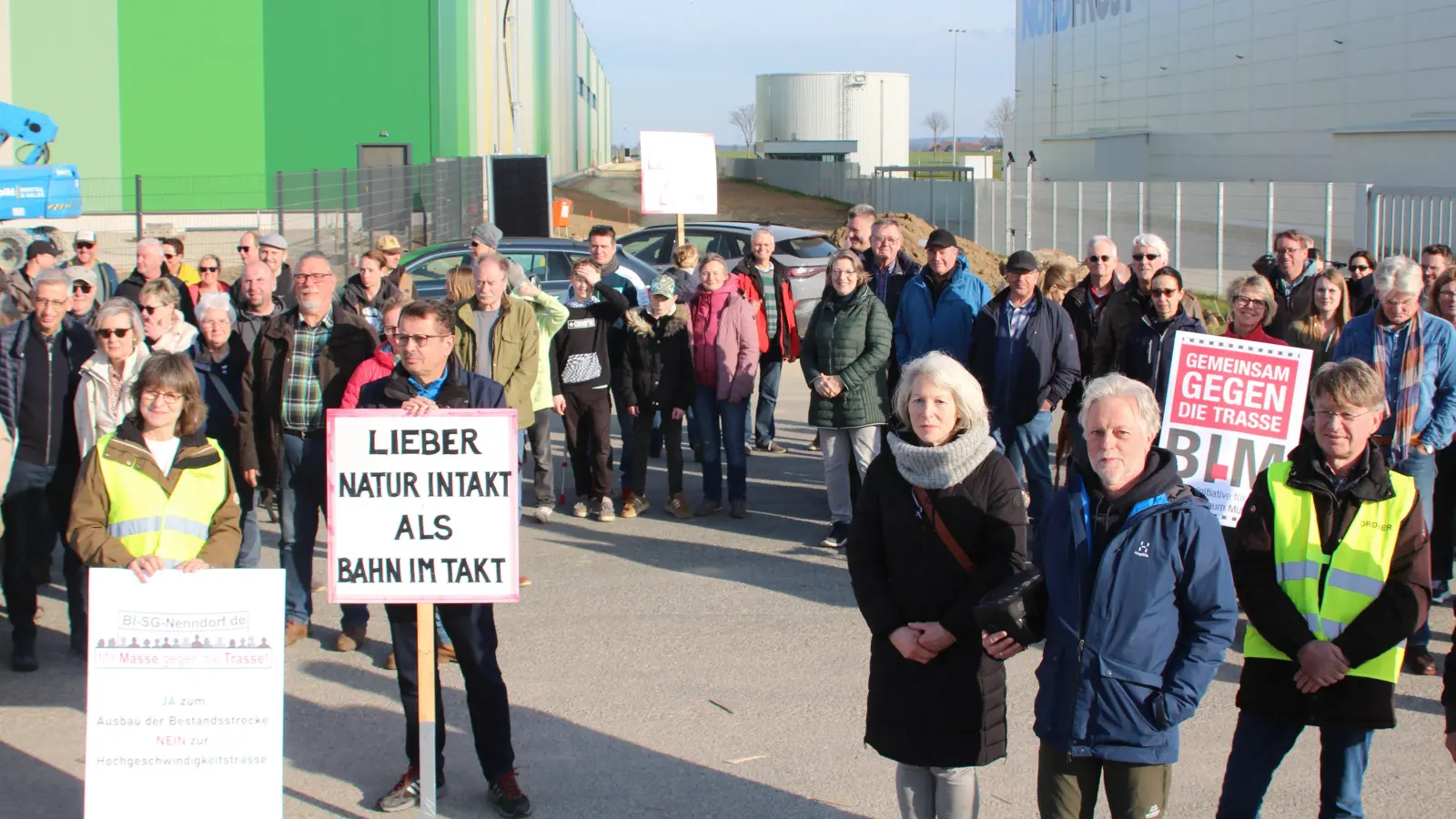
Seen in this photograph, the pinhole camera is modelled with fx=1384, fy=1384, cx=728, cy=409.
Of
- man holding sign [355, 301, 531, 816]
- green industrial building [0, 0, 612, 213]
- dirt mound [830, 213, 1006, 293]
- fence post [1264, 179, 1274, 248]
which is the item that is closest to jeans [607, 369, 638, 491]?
man holding sign [355, 301, 531, 816]

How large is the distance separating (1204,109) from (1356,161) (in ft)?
36.2

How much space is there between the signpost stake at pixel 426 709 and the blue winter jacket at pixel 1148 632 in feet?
7.44

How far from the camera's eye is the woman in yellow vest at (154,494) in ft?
17.2

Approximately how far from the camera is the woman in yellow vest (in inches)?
206

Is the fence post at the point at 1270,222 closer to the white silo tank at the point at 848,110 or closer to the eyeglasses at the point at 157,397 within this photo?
the eyeglasses at the point at 157,397

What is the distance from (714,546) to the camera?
9273 mm

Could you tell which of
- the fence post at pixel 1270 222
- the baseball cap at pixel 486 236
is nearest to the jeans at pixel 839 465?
the baseball cap at pixel 486 236

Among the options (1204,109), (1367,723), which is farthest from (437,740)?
(1204,109)

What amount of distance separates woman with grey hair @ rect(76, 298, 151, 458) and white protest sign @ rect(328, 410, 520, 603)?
227cm

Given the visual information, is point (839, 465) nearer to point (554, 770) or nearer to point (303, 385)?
point (303, 385)

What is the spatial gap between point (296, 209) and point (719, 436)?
12327 millimetres

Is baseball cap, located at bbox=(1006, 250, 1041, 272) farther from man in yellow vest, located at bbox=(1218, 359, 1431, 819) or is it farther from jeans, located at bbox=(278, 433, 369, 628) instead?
jeans, located at bbox=(278, 433, 369, 628)

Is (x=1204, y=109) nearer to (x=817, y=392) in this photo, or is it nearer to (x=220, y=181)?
(x=220, y=181)

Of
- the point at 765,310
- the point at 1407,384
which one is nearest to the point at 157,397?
the point at 1407,384
